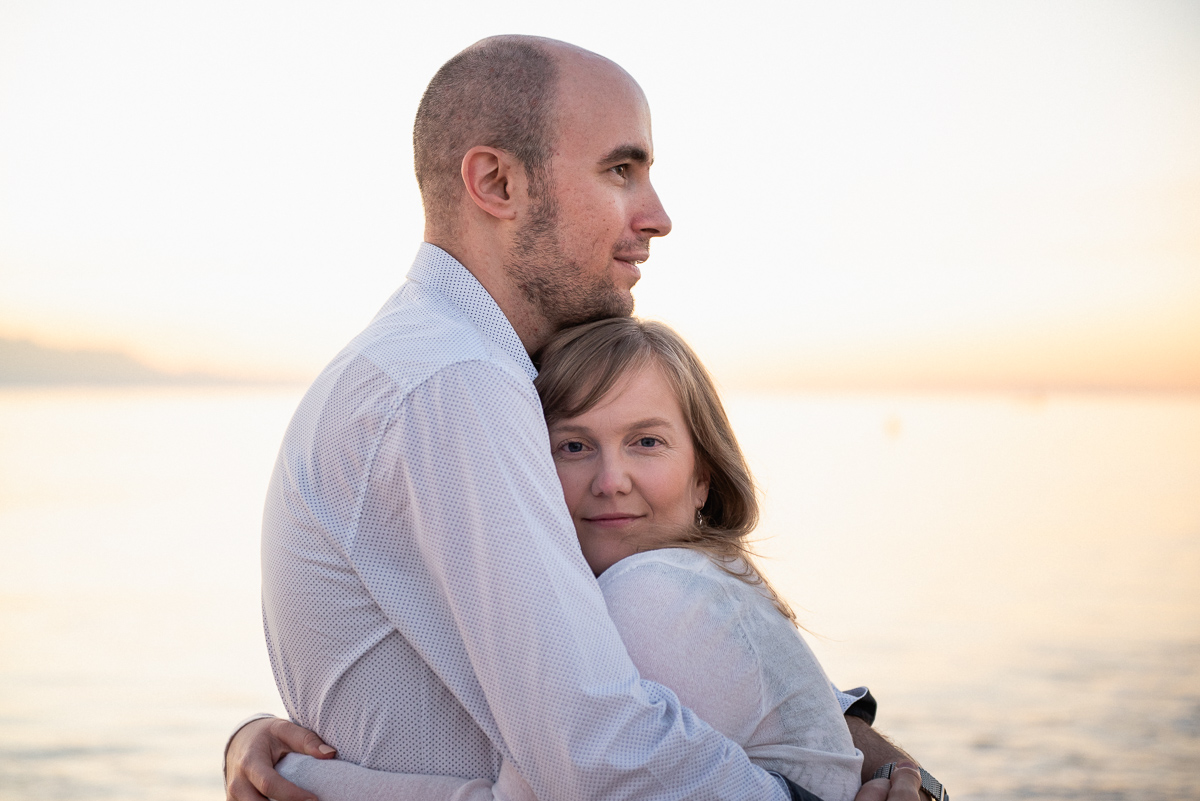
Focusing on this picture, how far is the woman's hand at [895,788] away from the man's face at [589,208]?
124cm

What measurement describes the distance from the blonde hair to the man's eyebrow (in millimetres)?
391

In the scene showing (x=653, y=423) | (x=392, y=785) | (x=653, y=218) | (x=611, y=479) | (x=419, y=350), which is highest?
(x=653, y=218)

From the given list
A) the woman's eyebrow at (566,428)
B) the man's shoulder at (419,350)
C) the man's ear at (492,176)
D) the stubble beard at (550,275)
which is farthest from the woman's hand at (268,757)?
the man's ear at (492,176)

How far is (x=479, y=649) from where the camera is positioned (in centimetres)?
160

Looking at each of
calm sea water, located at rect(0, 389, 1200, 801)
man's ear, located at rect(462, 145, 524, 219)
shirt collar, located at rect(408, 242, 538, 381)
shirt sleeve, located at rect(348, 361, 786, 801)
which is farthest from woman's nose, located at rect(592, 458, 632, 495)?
calm sea water, located at rect(0, 389, 1200, 801)

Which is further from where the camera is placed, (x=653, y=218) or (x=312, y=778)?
(x=653, y=218)

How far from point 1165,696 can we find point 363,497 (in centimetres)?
914

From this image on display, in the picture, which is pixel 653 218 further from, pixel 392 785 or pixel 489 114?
pixel 392 785

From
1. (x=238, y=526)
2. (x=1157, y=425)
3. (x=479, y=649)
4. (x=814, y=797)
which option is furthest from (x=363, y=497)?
(x=1157, y=425)

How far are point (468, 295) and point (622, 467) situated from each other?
1.74 feet

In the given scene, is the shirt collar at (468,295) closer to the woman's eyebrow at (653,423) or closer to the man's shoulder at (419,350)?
the man's shoulder at (419,350)

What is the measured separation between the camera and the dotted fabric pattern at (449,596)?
1560 mm

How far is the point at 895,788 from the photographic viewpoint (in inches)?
79.8

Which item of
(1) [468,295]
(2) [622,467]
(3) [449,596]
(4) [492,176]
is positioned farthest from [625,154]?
(3) [449,596]
